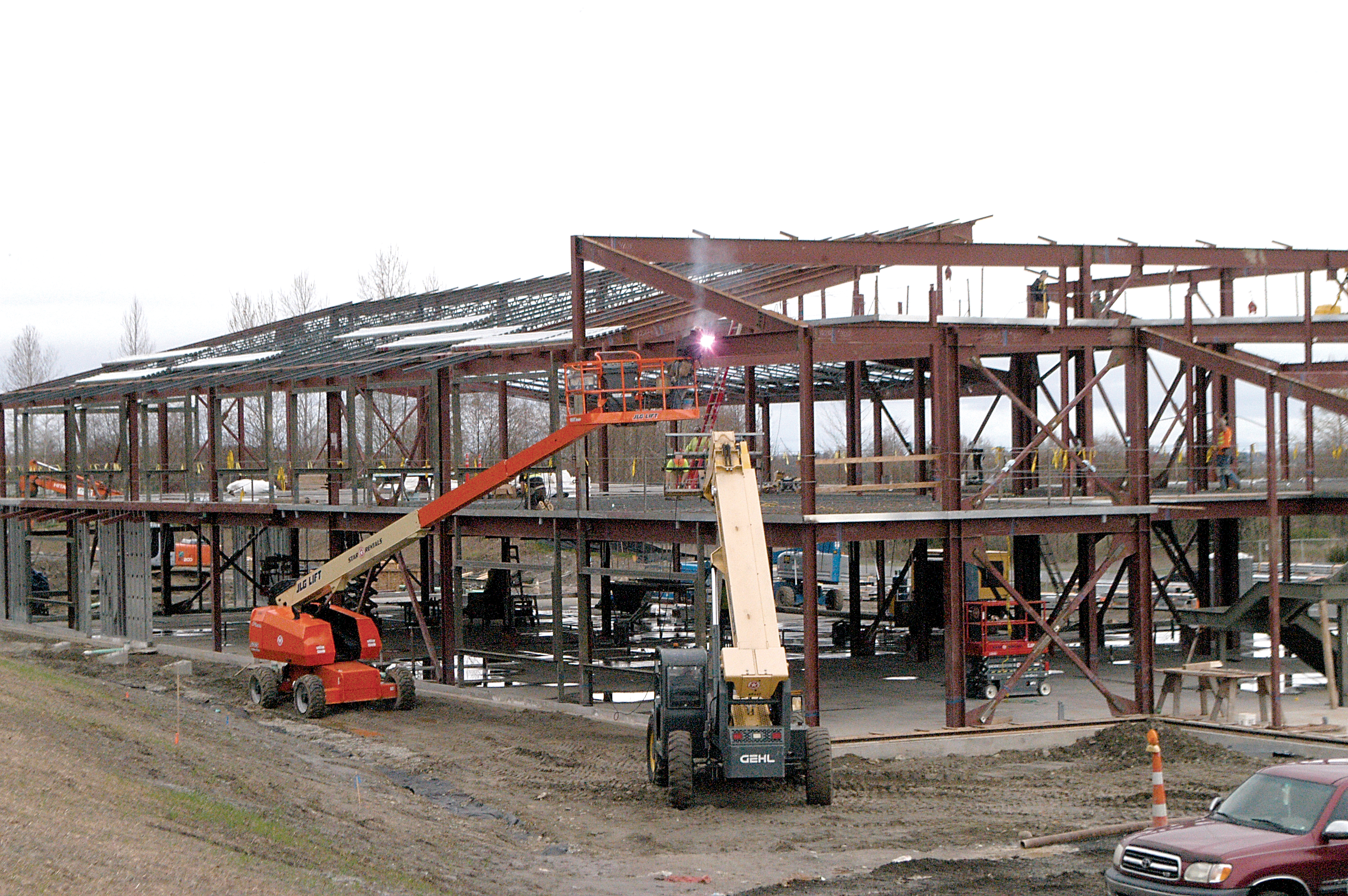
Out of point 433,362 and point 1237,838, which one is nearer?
point 1237,838

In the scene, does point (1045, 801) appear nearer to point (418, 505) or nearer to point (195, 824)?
point (195, 824)

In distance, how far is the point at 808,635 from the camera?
21.3 m

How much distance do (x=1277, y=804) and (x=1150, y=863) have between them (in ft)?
4.57

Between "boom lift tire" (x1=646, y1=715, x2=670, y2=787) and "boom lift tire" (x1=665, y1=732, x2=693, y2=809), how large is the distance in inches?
26.6

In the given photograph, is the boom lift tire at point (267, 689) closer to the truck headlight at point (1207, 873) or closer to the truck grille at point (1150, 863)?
the truck grille at point (1150, 863)

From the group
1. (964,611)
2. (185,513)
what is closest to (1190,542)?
(964,611)

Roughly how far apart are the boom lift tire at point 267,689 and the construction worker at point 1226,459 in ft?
71.5

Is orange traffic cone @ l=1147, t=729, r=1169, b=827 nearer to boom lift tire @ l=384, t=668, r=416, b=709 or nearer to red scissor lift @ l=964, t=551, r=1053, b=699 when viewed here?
red scissor lift @ l=964, t=551, r=1053, b=699

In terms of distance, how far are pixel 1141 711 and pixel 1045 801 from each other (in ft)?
21.8

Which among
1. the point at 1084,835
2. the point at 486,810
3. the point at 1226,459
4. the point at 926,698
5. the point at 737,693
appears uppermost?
the point at 1226,459

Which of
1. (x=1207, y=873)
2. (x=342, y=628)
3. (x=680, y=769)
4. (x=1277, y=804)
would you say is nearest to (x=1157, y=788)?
(x=1277, y=804)

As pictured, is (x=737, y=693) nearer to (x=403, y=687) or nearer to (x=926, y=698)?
(x=926, y=698)

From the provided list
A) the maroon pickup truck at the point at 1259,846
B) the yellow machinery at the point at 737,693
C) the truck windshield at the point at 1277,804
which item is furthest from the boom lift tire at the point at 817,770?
the truck windshield at the point at 1277,804

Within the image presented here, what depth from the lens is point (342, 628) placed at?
26.4m
